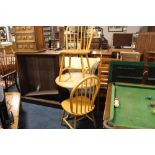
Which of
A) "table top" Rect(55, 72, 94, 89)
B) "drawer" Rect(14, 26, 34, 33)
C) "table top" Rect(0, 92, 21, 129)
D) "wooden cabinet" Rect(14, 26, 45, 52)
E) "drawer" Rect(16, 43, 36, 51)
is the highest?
"drawer" Rect(14, 26, 34, 33)

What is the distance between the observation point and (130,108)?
168cm

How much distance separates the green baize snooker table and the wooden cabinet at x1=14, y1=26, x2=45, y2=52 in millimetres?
1645

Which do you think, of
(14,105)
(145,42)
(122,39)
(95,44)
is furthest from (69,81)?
(95,44)

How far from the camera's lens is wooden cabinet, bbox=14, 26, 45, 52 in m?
2.90

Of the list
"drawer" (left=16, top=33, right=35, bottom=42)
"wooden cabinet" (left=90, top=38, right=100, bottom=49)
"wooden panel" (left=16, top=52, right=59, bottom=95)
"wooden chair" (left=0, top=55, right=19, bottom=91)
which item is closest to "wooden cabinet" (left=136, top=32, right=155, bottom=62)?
"wooden cabinet" (left=90, top=38, right=100, bottom=49)

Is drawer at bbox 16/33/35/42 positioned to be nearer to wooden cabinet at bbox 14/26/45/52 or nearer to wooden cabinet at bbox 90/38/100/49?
wooden cabinet at bbox 14/26/45/52

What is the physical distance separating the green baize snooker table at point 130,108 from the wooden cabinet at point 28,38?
1645 mm

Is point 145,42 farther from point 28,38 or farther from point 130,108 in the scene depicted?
point 130,108

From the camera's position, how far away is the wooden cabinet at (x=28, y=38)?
9.50 ft

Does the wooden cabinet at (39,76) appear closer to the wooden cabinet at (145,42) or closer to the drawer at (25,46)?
the drawer at (25,46)

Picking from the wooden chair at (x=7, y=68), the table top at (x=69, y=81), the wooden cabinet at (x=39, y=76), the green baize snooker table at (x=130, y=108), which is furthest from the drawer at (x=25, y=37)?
the green baize snooker table at (x=130, y=108)
